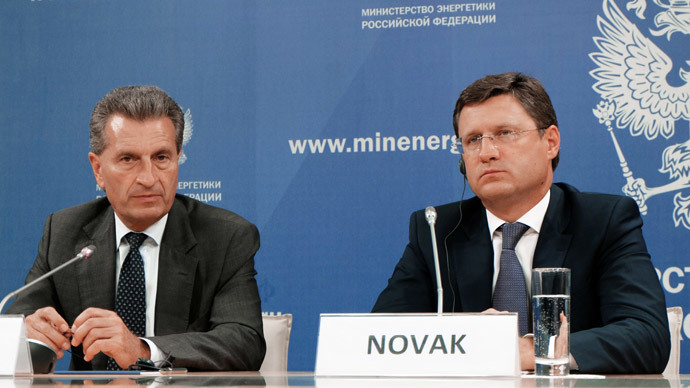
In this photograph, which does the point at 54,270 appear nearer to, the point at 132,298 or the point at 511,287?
the point at 132,298

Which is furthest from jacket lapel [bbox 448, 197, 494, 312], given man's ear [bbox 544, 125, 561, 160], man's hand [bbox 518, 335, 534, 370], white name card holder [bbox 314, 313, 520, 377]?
white name card holder [bbox 314, 313, 520, 377]

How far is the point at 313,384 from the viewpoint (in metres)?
1.57

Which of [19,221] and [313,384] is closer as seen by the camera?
[313,384]

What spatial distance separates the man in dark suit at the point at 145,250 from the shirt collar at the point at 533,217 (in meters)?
0.83

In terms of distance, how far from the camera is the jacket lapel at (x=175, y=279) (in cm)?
273

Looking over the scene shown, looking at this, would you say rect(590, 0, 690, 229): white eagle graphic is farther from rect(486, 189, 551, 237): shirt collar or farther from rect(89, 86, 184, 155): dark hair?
rect(89, 86, 184, 155): dark hair

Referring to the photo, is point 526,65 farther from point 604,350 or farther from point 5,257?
point 5,257

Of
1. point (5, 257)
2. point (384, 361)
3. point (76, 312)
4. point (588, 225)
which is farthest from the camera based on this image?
point (5, 257)

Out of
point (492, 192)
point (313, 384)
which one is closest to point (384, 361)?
point (313, 384)

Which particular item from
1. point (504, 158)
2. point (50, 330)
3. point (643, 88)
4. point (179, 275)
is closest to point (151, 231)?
point (179, 275)

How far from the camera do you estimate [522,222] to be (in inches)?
105

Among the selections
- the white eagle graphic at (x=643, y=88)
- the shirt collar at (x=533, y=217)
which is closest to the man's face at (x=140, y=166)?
the shirt collar at (x=533, y=217)

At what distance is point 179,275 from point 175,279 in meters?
0.02

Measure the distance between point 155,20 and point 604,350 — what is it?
2.86 meters
